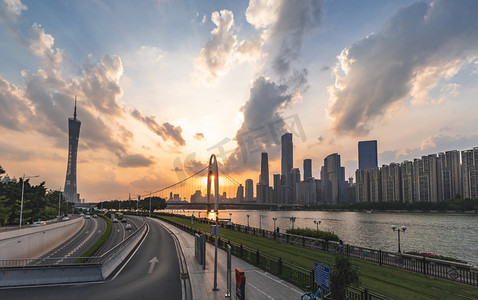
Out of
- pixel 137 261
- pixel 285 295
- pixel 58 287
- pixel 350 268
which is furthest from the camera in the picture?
pixel 137 261

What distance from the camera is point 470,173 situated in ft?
589

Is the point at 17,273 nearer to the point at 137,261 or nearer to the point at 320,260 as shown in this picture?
the point at 137,261

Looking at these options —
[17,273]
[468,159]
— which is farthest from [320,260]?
[468,159]

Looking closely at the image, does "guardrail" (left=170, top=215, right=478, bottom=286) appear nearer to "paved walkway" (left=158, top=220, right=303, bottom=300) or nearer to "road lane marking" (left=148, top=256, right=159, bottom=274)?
"paved walkway" (left=158, top=220, right=303, bottom=300)

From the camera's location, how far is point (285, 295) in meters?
15.0

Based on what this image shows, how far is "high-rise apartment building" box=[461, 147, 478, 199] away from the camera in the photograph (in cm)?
17700

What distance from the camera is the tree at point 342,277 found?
12133 mm

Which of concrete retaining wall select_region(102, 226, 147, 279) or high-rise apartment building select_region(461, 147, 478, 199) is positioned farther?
high-rise apartment building select_region(461, 147, 478, 199)

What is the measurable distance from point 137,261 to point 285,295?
14543 mm

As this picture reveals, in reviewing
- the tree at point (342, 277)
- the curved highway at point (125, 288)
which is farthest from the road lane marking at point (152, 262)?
the tree at point (342, 277)

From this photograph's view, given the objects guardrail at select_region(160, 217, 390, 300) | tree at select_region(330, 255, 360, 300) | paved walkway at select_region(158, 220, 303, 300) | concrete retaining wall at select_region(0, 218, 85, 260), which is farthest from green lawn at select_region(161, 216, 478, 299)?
concrete retaining wall at select_region(0, 218, 85, 260)

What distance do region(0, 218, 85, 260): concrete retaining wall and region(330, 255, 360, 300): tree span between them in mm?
35525

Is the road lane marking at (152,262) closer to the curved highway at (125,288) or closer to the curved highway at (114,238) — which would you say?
the curved highway at (125,288)

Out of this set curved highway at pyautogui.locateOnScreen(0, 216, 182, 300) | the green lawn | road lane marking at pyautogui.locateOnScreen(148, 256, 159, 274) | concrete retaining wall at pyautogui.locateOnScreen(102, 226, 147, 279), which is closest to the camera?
curved highway at pyautogui.locateOnScreen(0, 216, 182, 300)
